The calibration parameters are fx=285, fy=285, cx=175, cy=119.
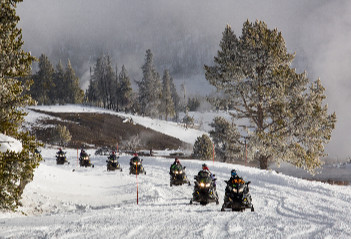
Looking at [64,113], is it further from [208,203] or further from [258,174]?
[208,203]

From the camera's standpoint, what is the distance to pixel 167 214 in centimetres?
852

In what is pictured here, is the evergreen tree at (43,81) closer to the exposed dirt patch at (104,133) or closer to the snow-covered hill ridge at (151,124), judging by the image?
the snow-covered hill ridge at (151,124)

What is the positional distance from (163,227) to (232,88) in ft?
49.6

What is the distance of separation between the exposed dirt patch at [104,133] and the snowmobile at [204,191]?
4695 centimetres

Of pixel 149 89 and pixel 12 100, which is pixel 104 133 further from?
pixel 12 100

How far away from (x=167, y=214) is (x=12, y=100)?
6429 mm

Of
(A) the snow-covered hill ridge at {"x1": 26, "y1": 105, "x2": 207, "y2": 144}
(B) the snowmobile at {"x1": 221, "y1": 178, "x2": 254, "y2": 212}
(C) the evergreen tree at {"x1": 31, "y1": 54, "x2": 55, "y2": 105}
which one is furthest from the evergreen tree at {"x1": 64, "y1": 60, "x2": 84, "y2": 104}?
(B) the snowmobile at {"x1": 221, "y1": 178, "x2": 254, "y2": 212}

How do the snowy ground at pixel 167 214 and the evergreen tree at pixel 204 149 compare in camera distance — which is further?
the evergreen tree at pixel 204 149

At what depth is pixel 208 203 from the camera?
10461 millimetres

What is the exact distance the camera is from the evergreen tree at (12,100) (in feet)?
29.1

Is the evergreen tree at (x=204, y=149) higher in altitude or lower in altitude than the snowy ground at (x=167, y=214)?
higher

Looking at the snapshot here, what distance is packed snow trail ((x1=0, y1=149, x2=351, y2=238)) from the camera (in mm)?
6695

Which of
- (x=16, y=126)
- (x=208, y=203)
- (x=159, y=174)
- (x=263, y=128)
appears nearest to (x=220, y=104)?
(x=263, y=128)

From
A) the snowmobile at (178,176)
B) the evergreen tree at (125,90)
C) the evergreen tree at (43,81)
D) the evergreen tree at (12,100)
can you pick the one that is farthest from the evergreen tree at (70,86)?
the evergreen tree at (12,100)
